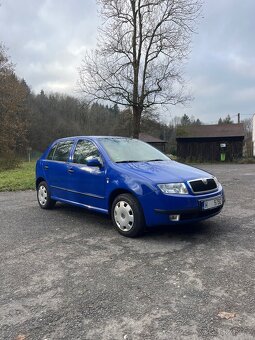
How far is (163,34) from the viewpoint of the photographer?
84.1 ft

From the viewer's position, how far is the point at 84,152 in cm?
664

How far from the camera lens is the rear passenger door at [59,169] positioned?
22.6ft

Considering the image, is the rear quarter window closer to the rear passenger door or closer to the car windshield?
the rear passenger door

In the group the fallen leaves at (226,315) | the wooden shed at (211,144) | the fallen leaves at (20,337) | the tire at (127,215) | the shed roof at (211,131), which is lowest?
the fallen leaves at (20,337)

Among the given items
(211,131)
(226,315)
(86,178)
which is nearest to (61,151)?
(86,178)

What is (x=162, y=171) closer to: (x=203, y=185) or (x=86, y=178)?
(x=203, y=185)

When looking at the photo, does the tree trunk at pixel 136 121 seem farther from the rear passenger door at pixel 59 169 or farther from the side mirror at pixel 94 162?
the side mirror at pixel 94 162

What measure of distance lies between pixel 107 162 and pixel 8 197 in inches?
221

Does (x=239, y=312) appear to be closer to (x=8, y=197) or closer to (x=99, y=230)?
(x=99, y=230)

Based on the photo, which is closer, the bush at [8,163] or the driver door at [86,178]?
the driver door at [86,178]

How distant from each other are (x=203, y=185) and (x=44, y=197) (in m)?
3.91

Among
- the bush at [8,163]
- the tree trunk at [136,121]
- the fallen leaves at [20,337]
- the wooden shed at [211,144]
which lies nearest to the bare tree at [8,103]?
the bush at [8,163]

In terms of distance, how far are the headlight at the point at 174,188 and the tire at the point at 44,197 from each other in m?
3.37

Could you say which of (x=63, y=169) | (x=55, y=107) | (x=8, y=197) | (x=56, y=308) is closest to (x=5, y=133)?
(x=8, y=197)
